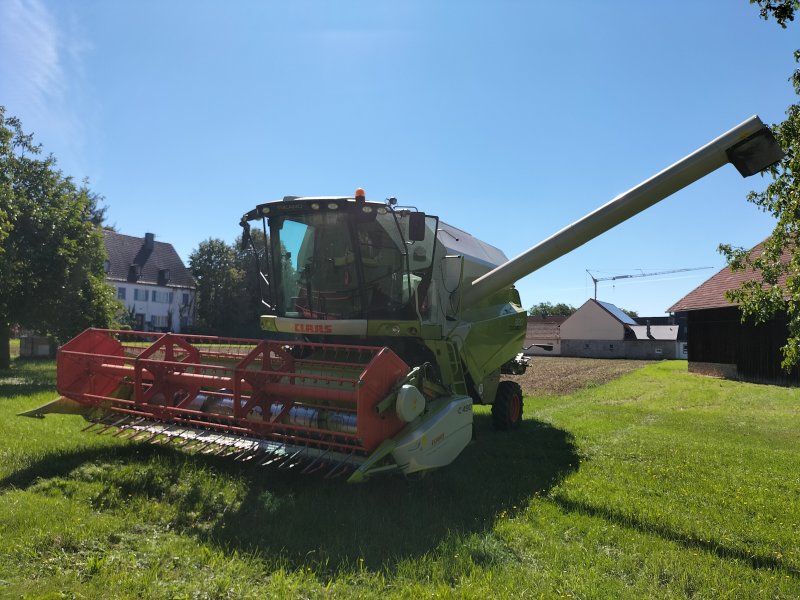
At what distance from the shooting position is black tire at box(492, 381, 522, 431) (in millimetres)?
8898

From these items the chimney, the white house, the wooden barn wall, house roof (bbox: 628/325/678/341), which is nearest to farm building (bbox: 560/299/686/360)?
house roof (bbox: 628/325/678/341)

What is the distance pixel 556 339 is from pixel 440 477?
4958 cm

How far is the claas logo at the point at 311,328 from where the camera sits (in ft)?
21.4

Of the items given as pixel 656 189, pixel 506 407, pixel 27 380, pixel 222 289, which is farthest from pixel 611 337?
pixel 656 189

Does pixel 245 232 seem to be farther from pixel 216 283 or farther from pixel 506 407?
pixel 216 283

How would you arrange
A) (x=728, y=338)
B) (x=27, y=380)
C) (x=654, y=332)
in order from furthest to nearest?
(x=654, y=332) → (x=728, y=338) → (x=27, y=380)

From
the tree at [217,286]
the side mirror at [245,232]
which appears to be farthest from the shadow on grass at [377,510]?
the tree at [217,286]

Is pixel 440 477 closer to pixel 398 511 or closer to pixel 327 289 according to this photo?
pixel 398 511

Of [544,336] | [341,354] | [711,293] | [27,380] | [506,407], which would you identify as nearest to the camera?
[341,354]

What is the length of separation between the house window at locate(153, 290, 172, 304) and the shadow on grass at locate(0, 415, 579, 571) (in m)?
47.3

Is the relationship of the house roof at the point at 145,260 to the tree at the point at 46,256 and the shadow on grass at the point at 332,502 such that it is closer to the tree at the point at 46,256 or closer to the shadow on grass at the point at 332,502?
the tree at the point at 46,256

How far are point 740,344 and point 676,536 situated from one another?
20907mm

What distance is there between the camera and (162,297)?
50.1 m

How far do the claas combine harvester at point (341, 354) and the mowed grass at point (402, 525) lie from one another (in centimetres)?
40
